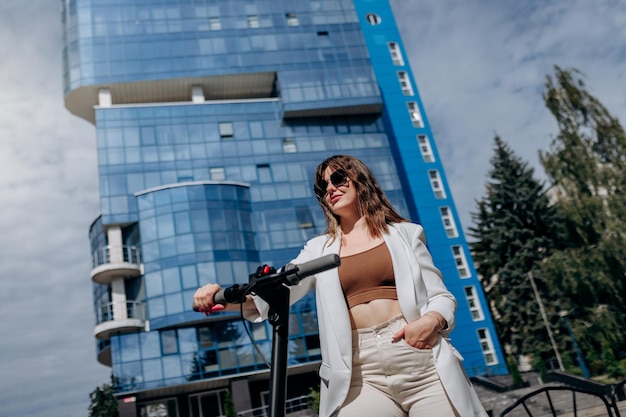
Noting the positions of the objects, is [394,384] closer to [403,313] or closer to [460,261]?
[403,313]

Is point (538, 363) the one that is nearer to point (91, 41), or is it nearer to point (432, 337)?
point (432, 337)

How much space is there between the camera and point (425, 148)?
38.7 metres

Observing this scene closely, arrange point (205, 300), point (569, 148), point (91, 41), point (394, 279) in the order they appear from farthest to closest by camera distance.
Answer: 1. point (91, 41)
2. point (569, 148)
3. point (394, 279)
4. point (205, 300)

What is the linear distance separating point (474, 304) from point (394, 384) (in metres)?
34.4

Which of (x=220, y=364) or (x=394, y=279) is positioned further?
(x=220, y=364)

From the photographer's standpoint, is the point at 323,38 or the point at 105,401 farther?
the point at 323,38

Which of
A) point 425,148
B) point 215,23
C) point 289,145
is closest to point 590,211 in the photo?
point 425,148

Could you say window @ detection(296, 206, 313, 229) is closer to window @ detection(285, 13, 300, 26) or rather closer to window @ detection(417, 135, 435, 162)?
window @ detection(417, 135, 435, 162)

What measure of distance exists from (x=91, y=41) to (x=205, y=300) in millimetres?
39882

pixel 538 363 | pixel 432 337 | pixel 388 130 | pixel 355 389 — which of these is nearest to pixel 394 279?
pixel 432 337

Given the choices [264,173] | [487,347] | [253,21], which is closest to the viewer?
[487,347]

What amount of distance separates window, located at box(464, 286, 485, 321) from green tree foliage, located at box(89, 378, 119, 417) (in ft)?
74.4

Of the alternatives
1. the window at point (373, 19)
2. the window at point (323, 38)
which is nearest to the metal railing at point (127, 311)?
the window at point (323, 38)

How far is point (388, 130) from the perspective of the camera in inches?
1513
